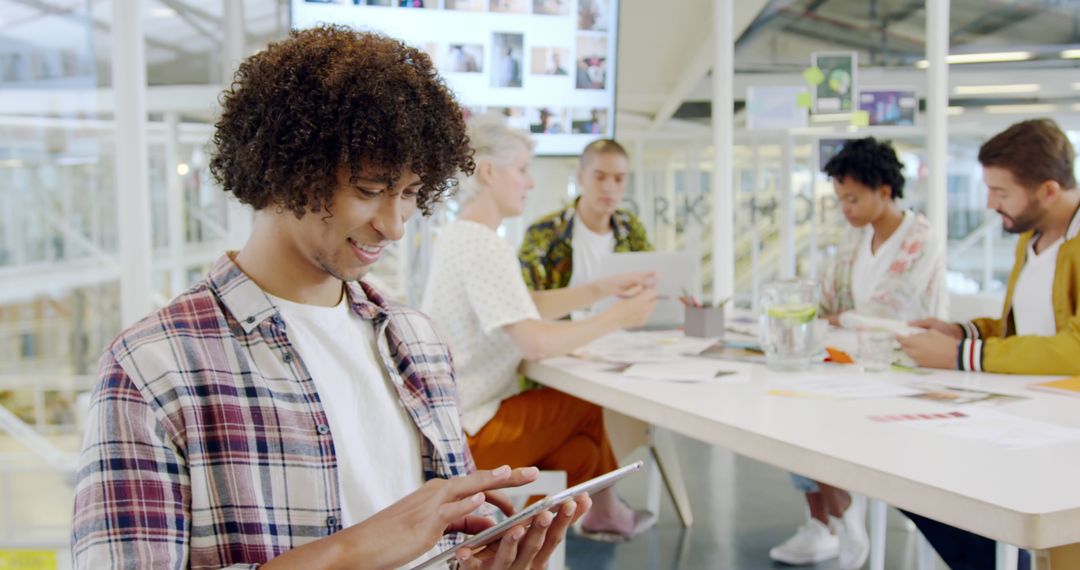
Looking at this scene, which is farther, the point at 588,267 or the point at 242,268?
the point at 588,267

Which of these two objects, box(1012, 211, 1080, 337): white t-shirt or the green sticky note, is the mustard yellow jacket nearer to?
box(1012, 211, 1080, 337): white t-shirt

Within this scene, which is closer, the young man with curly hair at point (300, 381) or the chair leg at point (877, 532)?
the young man with curly hair at point (300, 381)

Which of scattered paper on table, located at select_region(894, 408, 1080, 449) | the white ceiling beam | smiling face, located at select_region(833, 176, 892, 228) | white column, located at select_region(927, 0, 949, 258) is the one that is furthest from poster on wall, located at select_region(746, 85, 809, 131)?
scattered paper on table, located at select_region(894, 408, 1080, 449)

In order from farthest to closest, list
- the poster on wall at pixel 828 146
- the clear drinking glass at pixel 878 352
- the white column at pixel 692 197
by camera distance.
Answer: the white column at pixel 692 197 < the poster on wall at pixel 828 146 < the clear drinking glass at pixel 878 352

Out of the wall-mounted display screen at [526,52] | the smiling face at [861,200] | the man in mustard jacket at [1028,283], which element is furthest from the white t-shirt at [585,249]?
the man in mustard jacket at [1028,283]

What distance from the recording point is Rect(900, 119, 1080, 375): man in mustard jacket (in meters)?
2.10

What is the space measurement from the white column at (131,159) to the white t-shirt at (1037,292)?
2.48 metres

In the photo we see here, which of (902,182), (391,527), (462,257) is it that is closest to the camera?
(391,527)

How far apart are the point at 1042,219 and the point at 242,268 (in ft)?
6.60

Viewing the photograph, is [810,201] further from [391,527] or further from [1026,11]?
[391,527]

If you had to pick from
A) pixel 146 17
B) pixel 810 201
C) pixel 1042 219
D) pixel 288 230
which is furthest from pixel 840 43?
pixel 288 230

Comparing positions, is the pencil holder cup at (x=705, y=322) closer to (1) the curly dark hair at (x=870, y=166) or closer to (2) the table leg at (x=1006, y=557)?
(1) the curly dark hair at (x=870, y=166)

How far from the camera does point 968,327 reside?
2486 millimetres

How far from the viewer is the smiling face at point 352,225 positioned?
1.09 meters
